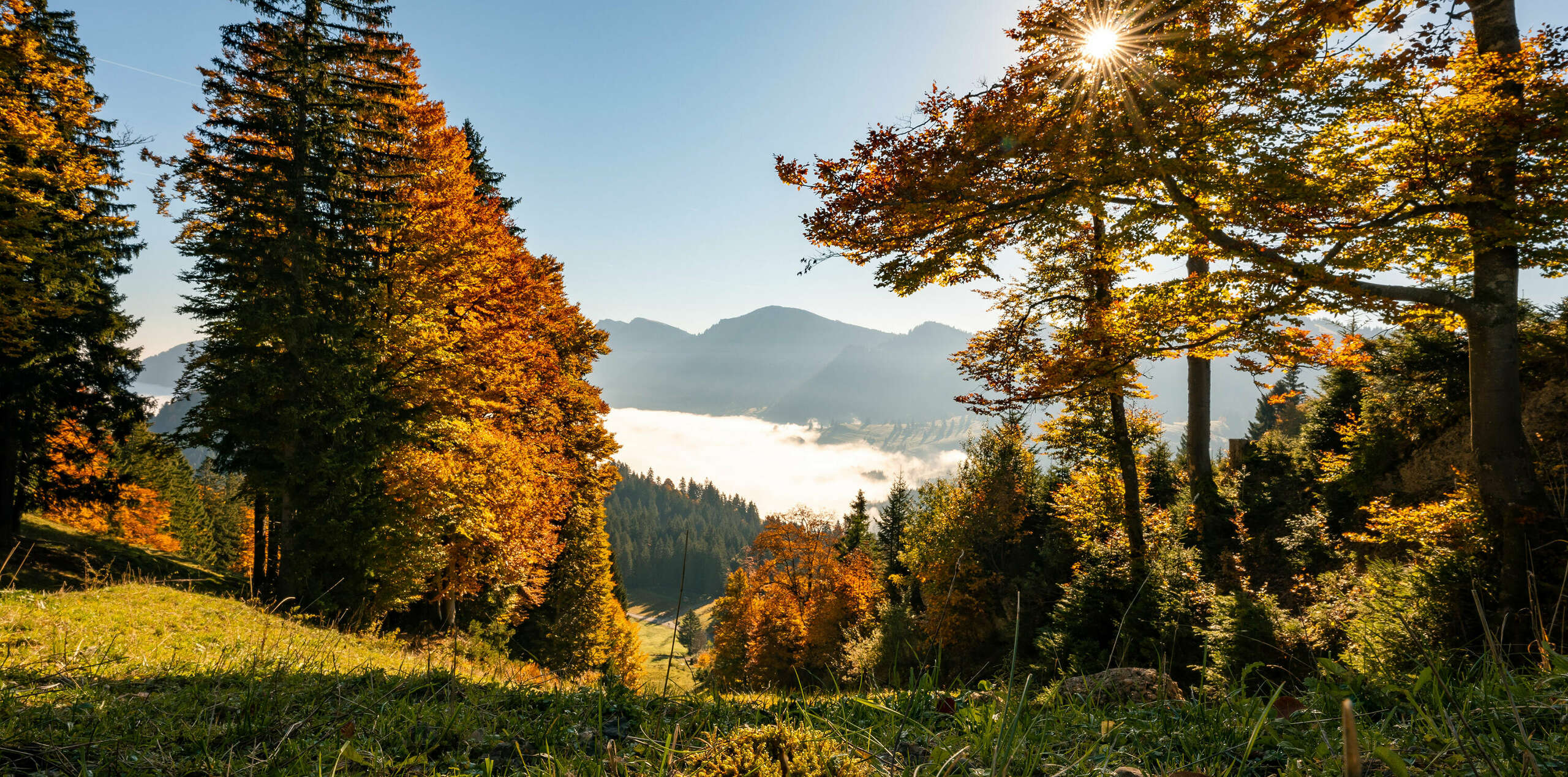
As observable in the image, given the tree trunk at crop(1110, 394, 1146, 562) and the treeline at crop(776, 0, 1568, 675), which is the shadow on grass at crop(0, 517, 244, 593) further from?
the tree trunk at crop(1110, 394, 1146, 562)

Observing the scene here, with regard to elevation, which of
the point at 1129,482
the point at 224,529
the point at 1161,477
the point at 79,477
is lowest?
the point at 224,529

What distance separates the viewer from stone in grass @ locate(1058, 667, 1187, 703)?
3338mm

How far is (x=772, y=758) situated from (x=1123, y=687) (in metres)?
3.19

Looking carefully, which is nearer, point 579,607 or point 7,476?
point 7,476

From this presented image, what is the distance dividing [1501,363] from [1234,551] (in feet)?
25.1

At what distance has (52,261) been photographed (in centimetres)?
1245

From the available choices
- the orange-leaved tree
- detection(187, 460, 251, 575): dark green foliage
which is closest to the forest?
the orange-leaved tree

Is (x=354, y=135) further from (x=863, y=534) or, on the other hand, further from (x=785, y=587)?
(x=863, y=534)

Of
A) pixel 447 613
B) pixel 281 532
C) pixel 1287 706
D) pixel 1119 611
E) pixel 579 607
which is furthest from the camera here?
pixel 579 607

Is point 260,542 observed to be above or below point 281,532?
below

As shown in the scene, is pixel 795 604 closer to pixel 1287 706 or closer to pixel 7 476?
pixel 7 476

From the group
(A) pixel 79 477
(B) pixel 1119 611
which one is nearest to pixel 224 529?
(A) pixel 79 477

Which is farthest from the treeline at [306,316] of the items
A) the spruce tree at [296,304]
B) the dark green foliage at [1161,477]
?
the dark green foliage at [1161,477]

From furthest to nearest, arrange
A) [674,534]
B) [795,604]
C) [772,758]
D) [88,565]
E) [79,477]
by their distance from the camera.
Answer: [674,534] < [795,604] < [79,477] < [88,565] < [772,758]
